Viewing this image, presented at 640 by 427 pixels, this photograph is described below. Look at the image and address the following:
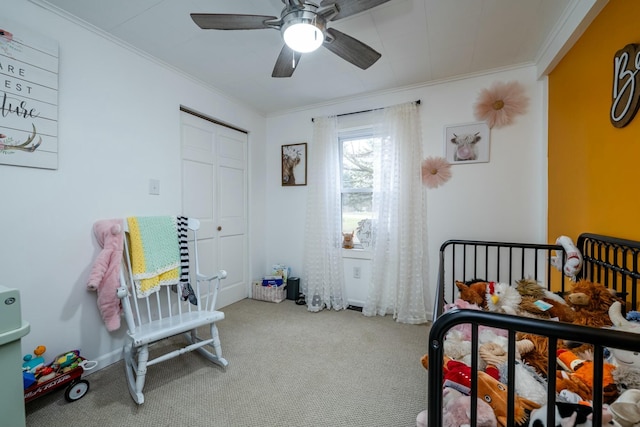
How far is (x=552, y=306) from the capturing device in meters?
1.37

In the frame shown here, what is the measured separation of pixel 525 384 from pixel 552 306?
0.71 m

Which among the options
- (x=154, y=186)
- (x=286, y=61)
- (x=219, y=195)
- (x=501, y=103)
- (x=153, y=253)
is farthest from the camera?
(x=219, y=195)

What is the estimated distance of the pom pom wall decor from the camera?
231 cm

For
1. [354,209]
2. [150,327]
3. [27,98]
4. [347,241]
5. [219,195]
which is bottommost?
[150,327]

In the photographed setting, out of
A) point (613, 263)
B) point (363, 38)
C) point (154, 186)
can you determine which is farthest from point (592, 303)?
point (154, 186)

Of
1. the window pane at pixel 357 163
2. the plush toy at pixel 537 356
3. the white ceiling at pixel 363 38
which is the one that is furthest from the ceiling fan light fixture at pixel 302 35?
the plush toy at pixel 537 356

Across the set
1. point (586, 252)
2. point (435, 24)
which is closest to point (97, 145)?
point (435, 24)

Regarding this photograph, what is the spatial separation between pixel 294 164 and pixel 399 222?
4.90 ft

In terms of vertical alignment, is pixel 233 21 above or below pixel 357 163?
above

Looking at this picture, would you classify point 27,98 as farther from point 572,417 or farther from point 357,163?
point 572,417

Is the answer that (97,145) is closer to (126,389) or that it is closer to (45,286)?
(45,286)

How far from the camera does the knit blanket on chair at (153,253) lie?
1.81 metres

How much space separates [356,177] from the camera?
3.08m

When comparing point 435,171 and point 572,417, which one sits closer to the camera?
point 572,417
